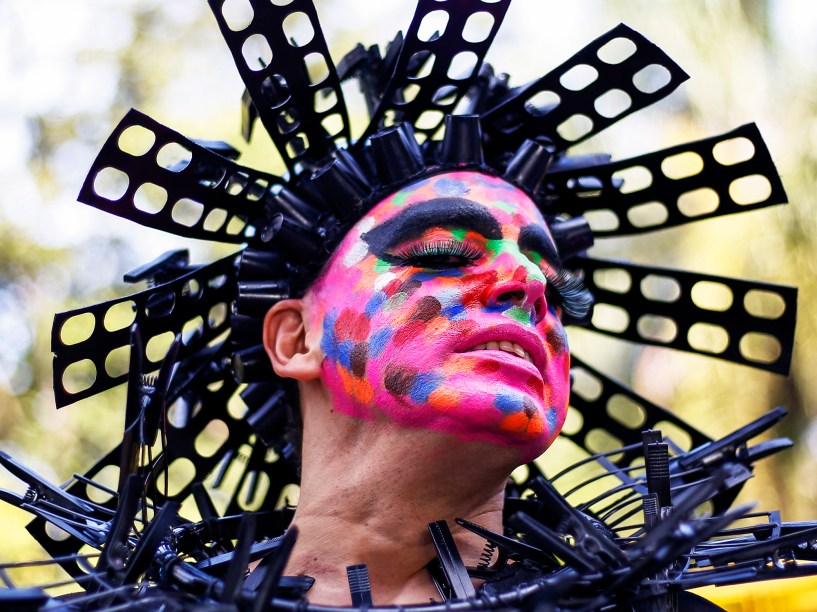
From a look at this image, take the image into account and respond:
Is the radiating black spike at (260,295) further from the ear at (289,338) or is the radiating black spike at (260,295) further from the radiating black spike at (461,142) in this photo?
the radiating black spike at (461,142)

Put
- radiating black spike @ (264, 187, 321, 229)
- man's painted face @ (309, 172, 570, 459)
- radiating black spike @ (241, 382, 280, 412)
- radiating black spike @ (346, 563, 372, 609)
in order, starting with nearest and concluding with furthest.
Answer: radiating black spike @ (346, 563, 372, 609) → man's painted face @ (309, 172, 570, 459) → radiating black spike @ (264, 187, 321, 229) → radiating black spike @ (241, 382, 280, 412)

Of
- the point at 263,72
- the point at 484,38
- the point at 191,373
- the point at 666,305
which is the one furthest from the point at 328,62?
the point at 666,305

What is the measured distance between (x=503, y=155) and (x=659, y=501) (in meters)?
1.41

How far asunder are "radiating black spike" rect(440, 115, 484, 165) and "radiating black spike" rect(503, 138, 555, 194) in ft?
0.39

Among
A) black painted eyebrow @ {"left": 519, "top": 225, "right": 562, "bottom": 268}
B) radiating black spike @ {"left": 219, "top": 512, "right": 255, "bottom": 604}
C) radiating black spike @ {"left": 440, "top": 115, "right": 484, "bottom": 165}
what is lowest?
radiating black spike @ {"left": 219, "top": 512, "right": 255, "bottom": 604}

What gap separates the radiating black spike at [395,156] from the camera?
320cm

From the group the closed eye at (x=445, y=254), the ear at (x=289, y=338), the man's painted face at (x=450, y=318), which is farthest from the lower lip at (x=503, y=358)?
the ear at (x=289, y=338)

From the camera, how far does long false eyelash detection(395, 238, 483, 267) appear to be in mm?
2943

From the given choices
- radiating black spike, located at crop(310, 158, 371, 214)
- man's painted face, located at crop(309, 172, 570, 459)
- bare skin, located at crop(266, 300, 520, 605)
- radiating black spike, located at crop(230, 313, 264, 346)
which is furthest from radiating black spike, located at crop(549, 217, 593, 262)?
radiating black spike, located at crop(230, 313, 264, 346)

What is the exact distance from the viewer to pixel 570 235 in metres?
3.44

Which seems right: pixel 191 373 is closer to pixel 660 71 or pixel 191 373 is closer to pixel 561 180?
pixel 561 180

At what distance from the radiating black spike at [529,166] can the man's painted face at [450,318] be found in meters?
0.15

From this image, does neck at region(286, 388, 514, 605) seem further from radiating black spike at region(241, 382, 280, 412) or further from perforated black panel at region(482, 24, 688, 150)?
perforated black panel at region(482, 24, 688, 150)

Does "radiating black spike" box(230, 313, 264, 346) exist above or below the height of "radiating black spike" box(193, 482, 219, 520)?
above
